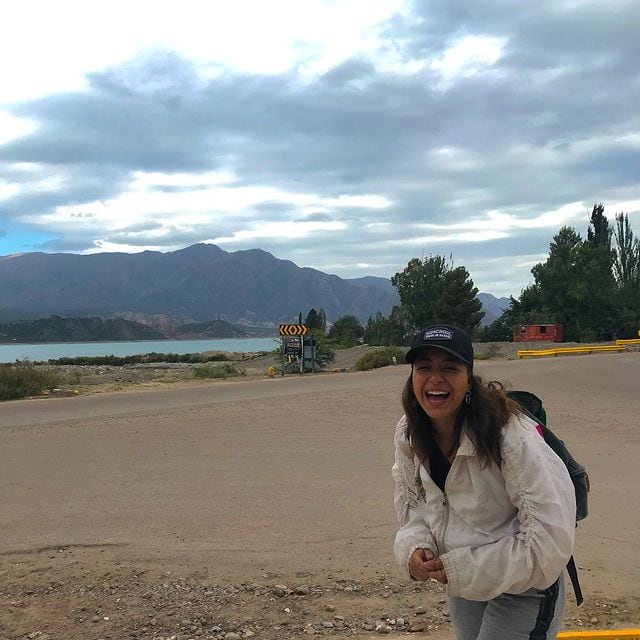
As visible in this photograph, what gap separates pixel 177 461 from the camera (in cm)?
991

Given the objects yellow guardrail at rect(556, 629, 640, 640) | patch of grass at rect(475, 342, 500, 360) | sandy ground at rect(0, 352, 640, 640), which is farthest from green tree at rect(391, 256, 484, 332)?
yellow guardrail at rect(556, 629, 640, 640)

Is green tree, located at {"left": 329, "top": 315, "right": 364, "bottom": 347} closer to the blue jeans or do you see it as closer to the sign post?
the sign post

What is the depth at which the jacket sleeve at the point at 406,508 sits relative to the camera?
2699 millimetres

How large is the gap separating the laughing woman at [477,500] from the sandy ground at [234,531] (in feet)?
6.29

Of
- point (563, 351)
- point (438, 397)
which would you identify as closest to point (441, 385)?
point (438, 397)

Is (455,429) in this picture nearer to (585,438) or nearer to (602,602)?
(602,602)

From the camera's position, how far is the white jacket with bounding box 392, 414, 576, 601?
7.77ft

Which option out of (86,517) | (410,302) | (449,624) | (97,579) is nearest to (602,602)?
(449,624)

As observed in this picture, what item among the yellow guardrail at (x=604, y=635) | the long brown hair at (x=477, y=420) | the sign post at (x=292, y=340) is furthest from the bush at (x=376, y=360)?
the long brown hair at (x=477, y=420)

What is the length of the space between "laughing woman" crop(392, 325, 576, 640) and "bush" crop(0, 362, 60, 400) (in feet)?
71.7

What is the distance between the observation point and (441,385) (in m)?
2.64

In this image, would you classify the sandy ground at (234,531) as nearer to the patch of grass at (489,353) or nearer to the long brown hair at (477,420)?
the long brown hair at (477,420)

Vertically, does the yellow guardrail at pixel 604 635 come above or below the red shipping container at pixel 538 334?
→ below

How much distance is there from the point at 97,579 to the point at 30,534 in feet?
5.14
